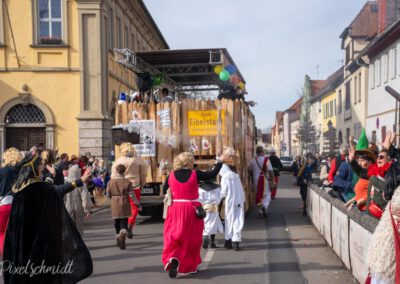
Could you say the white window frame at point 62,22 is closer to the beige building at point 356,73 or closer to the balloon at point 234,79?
the balloon at point 234,79

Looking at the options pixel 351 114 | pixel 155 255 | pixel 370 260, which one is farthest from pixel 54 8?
pixel 351 114

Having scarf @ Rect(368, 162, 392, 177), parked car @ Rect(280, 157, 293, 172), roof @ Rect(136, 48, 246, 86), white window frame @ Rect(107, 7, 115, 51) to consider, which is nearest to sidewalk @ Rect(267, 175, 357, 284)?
scarf @ Rect(368, 162, 392, 177)

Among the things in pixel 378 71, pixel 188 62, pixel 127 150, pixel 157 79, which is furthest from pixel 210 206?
pixel 378 71

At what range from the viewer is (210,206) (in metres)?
8.10

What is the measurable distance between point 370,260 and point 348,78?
35750mm

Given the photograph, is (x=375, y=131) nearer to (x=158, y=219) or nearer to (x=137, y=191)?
(x=158, y=219)

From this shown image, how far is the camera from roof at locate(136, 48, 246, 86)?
13031mm

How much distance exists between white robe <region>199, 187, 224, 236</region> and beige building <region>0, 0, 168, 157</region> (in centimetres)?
1189

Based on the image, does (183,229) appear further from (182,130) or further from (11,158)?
(182,130)

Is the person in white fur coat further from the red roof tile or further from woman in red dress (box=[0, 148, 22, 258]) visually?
the red roof tile

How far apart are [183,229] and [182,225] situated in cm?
5

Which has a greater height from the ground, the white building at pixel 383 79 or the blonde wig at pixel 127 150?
the white building at pixel 383 79

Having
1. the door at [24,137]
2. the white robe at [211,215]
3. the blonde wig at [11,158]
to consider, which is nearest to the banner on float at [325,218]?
the white robe at [211,215]

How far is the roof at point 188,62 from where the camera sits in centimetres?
1303
